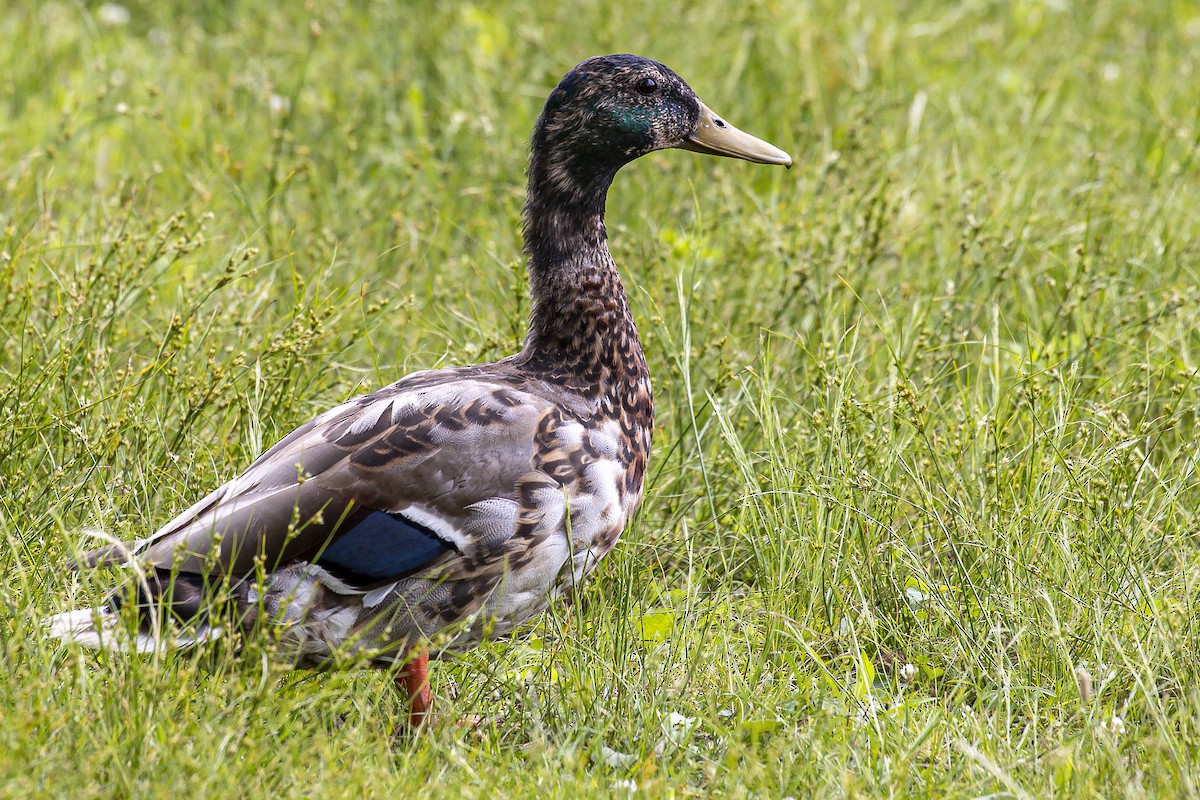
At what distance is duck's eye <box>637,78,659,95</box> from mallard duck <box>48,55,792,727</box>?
2.05 ft

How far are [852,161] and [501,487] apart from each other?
9.05 ft

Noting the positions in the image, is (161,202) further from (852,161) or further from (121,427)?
(852,161)

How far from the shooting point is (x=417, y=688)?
11.1 feet

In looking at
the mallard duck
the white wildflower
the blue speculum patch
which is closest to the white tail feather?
the mallard duck

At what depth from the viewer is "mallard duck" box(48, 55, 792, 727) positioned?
3203 mm

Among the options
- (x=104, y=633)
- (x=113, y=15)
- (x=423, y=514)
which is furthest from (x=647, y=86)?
(x=113, y=15)

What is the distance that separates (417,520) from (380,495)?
0.34ft

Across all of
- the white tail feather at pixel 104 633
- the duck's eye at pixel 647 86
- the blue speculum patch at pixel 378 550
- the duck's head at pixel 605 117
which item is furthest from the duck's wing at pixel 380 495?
the duck's eye at pixel 647 86

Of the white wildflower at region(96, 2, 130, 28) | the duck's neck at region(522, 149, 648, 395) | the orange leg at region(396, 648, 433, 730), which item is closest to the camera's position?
the orange leg at region(396, 648, 433, 730)

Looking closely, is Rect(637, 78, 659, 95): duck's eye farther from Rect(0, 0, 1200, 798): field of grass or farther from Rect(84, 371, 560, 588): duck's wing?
Rect(84, 371, 560, 588): duck's wing

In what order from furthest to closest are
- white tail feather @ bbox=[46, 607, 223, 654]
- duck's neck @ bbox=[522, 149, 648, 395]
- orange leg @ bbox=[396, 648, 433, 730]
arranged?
duck's neck @ bbox=[522, 149, 648, 395] → orange leg @ bbox=[396, 648, 433, 730] → white tail feather @ bbox=[46, 607, 223, 654]

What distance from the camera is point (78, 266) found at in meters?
4.76

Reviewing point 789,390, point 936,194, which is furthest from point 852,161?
point 789,390

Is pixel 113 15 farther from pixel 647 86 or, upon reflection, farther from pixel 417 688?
pixel 417 688
